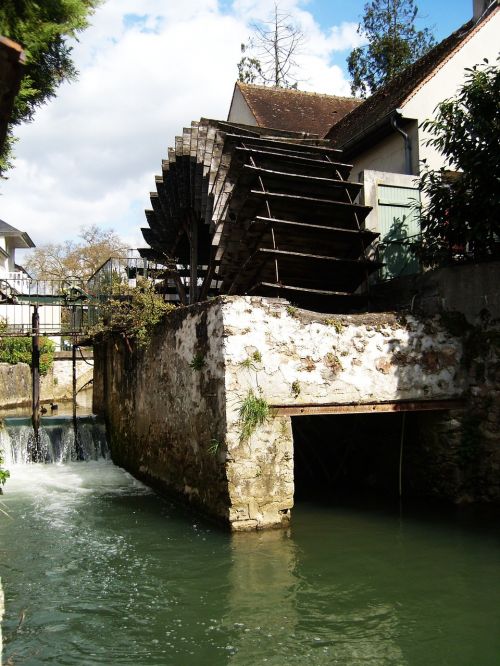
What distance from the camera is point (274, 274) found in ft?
30.1

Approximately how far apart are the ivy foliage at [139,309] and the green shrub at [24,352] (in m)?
13.4

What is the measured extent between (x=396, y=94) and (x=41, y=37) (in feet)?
27.9

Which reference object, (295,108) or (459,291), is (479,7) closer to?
(295,108)

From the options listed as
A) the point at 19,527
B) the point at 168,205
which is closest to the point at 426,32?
the point at 168,205

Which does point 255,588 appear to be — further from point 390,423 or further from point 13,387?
point 13,387

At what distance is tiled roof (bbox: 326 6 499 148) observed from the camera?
36.4ft

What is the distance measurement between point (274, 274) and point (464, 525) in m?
4.23

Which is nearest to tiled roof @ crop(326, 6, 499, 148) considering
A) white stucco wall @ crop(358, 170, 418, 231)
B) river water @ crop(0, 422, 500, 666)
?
white stucco wall @ crop(358, 170, 418, 231)

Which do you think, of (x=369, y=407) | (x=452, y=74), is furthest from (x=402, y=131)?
(x=369, y=407)

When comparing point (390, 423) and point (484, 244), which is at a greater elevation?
point (484, 244)

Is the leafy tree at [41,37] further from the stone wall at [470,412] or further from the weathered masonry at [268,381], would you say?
the stone wall at [470,412]

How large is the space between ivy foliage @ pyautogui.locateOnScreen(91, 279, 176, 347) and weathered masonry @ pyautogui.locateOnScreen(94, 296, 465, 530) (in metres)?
0.75

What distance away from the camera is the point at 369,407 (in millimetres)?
7020

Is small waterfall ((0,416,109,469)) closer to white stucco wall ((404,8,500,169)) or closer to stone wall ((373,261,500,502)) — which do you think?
stone wall ((373,261,500,502))
